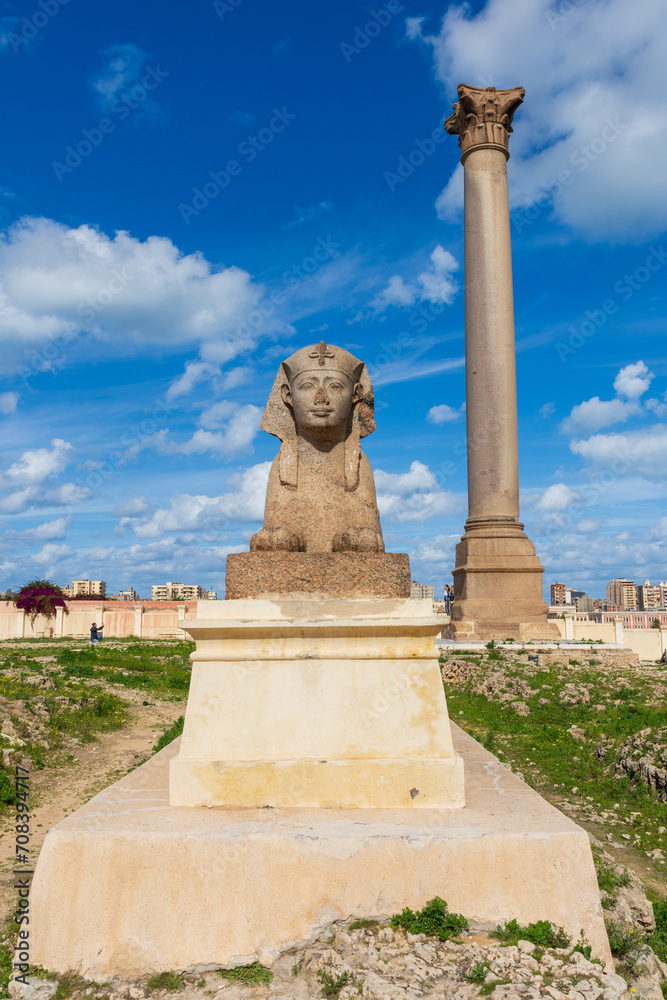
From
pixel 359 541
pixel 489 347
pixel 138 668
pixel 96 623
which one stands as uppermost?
pixel 489 347

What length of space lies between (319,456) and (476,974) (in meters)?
3.33

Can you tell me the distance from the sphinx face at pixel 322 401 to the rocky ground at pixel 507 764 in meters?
3.14

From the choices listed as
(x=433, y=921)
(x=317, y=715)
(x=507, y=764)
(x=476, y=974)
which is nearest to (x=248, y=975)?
(x=433, y=921)

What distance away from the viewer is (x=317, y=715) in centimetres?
402

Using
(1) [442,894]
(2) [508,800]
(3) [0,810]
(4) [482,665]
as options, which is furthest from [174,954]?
(4) [482,665]

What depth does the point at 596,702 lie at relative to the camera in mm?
9609

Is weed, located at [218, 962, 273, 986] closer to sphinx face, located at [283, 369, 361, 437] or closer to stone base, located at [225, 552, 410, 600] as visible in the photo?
stone base, located at [225, 552, 410, 600]

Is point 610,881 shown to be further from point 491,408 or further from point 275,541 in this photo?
point 491,408

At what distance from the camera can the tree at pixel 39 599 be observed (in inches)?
1070

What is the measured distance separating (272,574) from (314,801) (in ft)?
4.69

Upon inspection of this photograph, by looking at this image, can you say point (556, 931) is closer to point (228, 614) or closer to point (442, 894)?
point (442, 894)

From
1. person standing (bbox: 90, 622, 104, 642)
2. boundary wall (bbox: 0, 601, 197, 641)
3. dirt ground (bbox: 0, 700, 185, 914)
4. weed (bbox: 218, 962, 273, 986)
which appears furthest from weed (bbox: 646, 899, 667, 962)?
boundary wall (bbox: 0, 601, 197, 641)

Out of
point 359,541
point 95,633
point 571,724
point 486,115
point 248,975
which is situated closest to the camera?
point 248,975

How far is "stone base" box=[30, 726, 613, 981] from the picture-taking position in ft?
10.5
